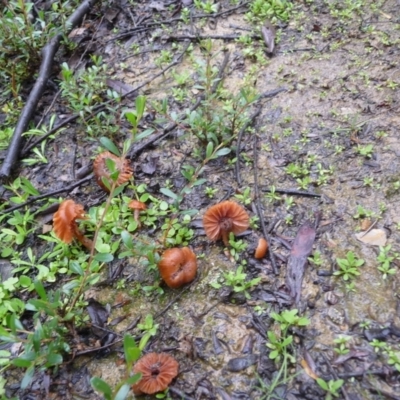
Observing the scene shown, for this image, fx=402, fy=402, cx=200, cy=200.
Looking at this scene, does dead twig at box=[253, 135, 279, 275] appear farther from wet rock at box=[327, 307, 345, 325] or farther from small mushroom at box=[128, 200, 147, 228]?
small mushroom at box=[128, 200, 147, 228]

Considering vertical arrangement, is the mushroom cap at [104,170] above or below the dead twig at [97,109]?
below

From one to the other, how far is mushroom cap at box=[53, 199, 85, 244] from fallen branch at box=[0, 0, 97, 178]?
916 mm

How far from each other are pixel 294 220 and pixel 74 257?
1.50 metres

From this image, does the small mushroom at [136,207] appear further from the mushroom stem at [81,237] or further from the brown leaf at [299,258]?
the brown leaf at [299,258]

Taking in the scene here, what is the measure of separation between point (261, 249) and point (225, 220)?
29 centimetres

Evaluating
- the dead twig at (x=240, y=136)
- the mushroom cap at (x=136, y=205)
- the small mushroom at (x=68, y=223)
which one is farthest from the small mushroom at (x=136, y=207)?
the dead twig at (x=240, y=136)

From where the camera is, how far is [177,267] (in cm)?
239

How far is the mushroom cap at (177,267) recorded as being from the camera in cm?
237

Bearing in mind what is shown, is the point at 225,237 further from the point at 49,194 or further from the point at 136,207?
the point at 49,194

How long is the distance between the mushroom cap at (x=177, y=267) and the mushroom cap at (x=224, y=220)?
22 cm

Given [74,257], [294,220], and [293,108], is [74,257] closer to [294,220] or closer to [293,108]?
[294,220]

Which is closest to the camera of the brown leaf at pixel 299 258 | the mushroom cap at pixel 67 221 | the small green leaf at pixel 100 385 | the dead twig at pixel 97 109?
the small green leaf at pixel 100 385

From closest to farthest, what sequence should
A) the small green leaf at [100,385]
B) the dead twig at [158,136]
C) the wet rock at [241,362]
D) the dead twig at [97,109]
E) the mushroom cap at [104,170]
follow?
the small green leaf at [100,385], the wet rock at [241,362], the mushroom cap at [104,170], the dead twig at [158,136], the dead twig at [97,109]

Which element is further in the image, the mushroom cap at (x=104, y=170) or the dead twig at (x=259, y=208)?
the mushroom cap at (x=104, y=170)
